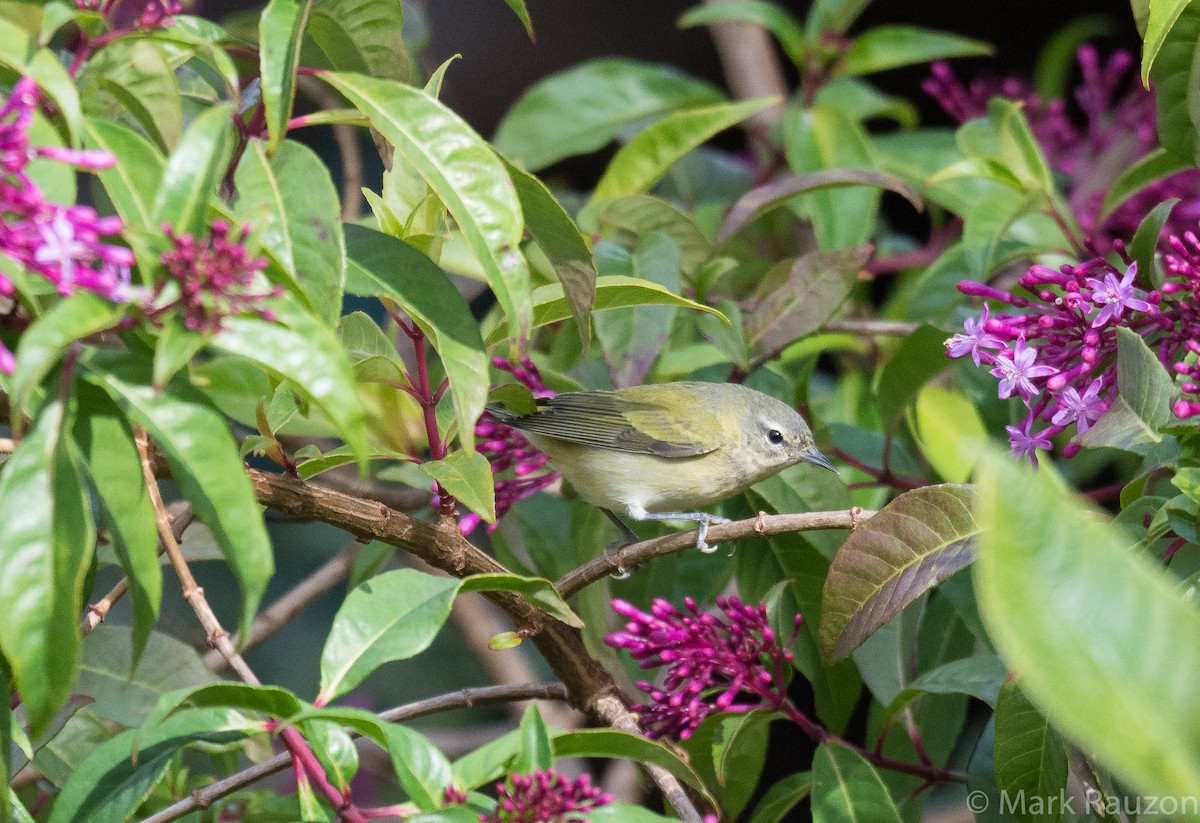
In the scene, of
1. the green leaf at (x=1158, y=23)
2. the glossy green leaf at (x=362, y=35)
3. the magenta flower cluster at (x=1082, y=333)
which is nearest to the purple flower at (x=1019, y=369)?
the magenta flower cluster at (x=1082, y=333)

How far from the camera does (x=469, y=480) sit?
2.11 meters

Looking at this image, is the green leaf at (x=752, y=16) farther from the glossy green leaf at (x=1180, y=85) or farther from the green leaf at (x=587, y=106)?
the glossy green leaf at (x=1180, y=85)

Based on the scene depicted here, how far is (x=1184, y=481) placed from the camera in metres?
1.81

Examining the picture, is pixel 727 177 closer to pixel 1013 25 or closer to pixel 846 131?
pixel 846 131

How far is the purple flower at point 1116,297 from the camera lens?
217 centimetres

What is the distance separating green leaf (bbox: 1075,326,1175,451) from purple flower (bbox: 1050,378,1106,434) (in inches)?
5.1

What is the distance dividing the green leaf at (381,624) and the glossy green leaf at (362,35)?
2.97 ft

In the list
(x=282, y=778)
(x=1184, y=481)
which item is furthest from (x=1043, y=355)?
(x=282, y=778)

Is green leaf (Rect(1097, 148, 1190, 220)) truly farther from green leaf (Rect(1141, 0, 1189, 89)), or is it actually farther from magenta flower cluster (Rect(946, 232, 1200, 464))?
green leaf (Rect(1141, 0, 1189, 89))

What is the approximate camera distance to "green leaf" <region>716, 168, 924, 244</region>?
9.66ft

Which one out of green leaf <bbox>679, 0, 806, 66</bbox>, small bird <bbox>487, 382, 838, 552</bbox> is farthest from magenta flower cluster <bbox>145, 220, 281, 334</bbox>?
green leaf <bbox>679, 0, 806, 66</bbox>

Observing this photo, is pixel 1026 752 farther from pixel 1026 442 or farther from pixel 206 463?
pixel 206 463

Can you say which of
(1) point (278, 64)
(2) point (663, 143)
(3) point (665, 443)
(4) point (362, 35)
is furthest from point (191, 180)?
(3) point (665, 443)

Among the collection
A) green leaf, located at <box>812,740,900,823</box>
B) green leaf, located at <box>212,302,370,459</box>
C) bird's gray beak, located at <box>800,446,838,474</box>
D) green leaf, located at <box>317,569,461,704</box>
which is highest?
green leaf, located at <box>212,302,370,459</box>
